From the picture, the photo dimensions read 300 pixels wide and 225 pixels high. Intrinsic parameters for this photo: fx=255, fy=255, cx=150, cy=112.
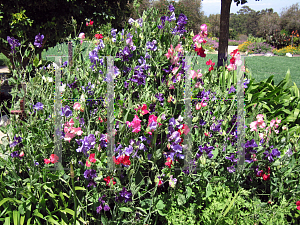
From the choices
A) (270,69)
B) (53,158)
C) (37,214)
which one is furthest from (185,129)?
(270,69)

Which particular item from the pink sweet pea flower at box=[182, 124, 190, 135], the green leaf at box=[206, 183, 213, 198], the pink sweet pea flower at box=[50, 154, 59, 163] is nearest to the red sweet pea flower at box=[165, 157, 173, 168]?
the pink sweet pea flower at box=[182, 124, 190, 135]

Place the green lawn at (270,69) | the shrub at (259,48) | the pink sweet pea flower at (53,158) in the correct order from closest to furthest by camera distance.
Result: the pink sweet pea flower at (53,158)
the green lawn at (270,69)
the shrub at (259,48)

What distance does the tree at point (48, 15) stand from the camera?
4.05m

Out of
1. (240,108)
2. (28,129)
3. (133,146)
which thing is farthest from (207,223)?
(28,129)

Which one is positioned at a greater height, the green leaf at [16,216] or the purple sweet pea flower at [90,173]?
the purple sweet pea flower at [90,173]

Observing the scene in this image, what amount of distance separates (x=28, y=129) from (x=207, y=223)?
1.35 m

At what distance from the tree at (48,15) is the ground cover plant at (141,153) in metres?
2.59

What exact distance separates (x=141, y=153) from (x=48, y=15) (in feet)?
12.1

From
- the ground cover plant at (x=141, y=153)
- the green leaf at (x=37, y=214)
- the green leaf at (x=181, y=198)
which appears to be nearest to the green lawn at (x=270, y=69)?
the ground cover plant at (x=141, y=153)

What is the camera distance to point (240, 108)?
1873mm

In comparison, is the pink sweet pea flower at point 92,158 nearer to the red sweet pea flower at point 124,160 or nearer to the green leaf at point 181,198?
Result: the red sweet pea flower at point 124,160

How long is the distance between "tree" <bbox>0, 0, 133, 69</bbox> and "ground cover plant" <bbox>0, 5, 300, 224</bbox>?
2595mm

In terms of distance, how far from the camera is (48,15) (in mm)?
4391

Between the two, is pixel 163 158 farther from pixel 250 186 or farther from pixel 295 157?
pixel 295 157
